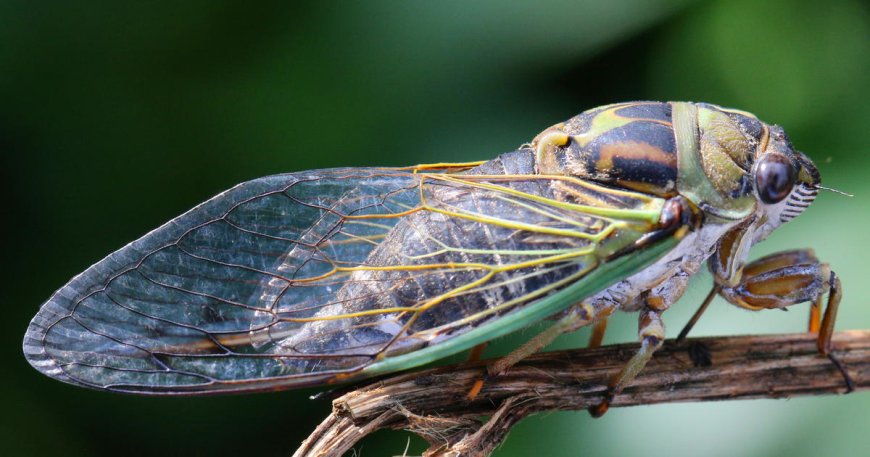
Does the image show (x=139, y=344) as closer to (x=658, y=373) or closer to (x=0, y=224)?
(x=0, y=224)

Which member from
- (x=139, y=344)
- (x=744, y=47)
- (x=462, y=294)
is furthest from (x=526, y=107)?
(x=139, y=344)

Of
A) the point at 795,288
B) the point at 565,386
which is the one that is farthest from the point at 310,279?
the point at 795,288

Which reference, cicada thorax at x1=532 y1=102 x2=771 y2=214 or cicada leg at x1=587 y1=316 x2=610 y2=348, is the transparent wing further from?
cicada leg at x1=587 y1=316 x2=610 y2=348

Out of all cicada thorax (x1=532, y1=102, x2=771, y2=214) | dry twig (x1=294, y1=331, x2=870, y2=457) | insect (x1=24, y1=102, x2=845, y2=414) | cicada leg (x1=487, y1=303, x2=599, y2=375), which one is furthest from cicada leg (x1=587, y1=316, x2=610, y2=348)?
cicada thorax (x1=532, y1=102, x2=771, y2=214)

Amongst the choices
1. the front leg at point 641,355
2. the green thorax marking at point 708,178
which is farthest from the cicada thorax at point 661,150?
the front leg at point 641,355

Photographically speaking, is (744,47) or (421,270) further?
(744,47)
